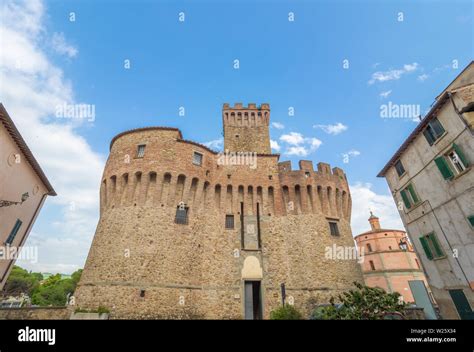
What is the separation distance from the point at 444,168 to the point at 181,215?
1603cm

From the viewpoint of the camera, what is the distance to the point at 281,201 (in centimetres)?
1980

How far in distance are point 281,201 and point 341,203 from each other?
5.80 meters

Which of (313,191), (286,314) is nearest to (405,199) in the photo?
(313,191)

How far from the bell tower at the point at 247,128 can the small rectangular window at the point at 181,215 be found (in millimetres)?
9213

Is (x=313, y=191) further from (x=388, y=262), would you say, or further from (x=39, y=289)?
(x=39, y=289)

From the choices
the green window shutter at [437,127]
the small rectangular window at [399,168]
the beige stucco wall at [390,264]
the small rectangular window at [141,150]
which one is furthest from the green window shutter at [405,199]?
the beige stucco wall at [390,264]

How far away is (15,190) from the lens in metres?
12.9

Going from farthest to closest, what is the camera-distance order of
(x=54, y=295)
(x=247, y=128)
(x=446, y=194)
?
1. (x=54, y=295)
2. (x=247, y=128)
3. (x=446, y=194)

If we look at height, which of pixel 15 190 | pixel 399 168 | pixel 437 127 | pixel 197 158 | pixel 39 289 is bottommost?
pixel 39 289

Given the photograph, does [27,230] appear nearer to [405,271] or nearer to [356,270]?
[356,270]

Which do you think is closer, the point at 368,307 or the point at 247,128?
the point at 368,307

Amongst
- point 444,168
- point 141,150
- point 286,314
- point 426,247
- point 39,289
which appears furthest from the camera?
point 39,289
